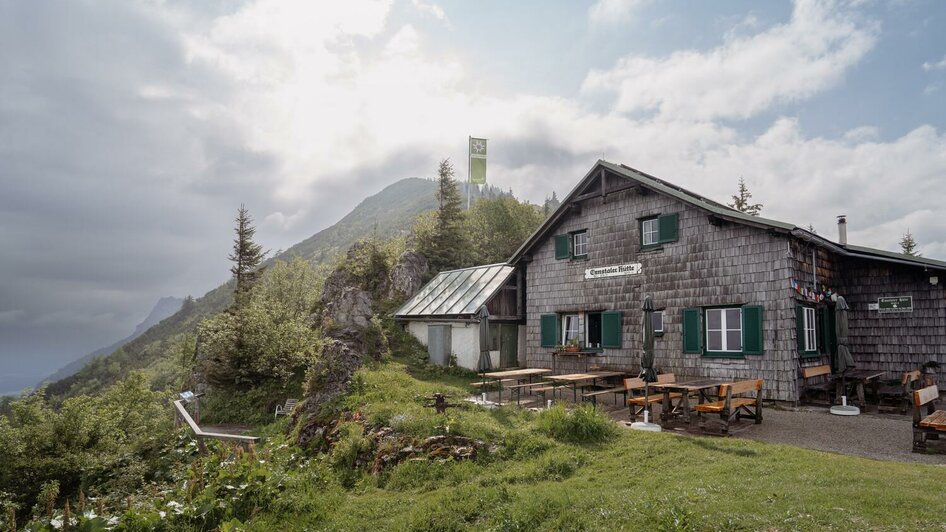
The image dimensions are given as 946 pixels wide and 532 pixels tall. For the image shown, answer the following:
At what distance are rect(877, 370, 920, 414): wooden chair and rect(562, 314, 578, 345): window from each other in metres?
8.45

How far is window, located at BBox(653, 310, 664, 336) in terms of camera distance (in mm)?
15570

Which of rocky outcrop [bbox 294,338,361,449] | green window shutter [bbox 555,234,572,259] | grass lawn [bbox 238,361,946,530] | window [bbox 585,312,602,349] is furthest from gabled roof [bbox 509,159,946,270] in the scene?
rocky outcrop [bbox 294,338,361,449]

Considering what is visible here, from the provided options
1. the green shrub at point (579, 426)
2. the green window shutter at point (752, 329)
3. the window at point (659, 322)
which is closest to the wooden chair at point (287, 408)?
the green shrub at point (579, 426)

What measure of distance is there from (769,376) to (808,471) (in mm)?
7178

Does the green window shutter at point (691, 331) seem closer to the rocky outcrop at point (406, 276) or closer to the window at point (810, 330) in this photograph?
the window at point (810, 330)

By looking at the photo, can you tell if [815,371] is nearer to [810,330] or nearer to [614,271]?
[810,330]

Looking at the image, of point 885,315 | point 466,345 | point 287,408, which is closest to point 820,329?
point 885,315

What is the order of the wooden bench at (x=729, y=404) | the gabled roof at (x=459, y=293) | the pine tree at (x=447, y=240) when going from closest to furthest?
the wooden bench at (x=729, y=404) < the gabled roof at (x=459, y=293) < the pine tree at (x=447, y=240)

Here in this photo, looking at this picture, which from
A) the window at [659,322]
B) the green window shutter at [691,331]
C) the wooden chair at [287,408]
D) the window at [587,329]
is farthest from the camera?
the wooden chair at [287,408]

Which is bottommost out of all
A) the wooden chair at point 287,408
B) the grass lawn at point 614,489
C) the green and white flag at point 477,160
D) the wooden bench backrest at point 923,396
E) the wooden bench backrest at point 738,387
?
the wooden chair at point 287,408

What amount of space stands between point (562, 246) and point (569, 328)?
9.76 feet

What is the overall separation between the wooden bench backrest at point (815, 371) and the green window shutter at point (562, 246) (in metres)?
7.95

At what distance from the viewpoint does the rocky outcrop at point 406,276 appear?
1196 inches

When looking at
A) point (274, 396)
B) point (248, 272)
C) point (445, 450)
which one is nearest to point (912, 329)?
point (445, 450)
